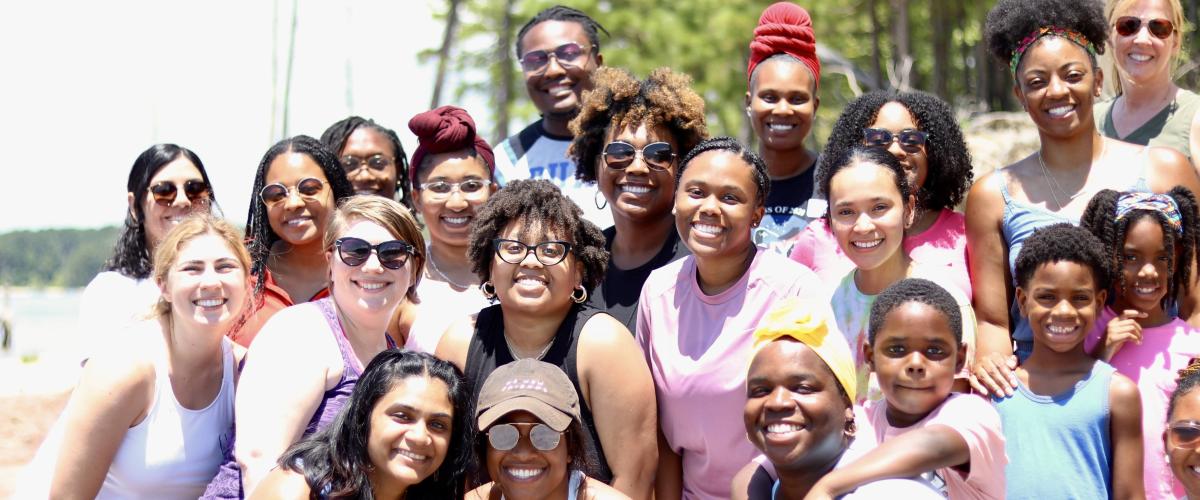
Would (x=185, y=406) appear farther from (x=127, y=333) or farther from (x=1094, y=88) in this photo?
(x=1094, y=88)

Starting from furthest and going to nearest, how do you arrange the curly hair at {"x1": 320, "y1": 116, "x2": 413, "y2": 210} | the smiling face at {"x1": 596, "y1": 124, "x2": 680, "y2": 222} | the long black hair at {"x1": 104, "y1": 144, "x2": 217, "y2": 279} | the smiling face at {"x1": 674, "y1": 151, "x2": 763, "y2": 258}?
the curly hair at {"x1": 320, "y1": 116, "x2": 413, "y2": 210} < the long black hair at {"x1": 104, "y1": 144, "x2": 217, "y2": 279} < the smiling face at {"x1": 596, "y1": 124, "x2": 680, "y2": 222} < the smiling face at {"x1": 674, "y1": 151, "x2": 763, "y2": 258}

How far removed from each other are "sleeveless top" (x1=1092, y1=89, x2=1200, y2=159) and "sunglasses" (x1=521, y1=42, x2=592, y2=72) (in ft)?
10.7

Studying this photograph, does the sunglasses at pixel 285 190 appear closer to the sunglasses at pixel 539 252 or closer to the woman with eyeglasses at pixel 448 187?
the woman with eyeglasses at pixel 448 187

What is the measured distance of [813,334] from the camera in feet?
13.7

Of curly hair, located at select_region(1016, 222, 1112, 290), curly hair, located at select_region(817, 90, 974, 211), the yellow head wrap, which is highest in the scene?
curly hair, located at select_region(817, 90, 974, 211)

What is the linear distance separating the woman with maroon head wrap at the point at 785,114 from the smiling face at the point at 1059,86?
1.19 m

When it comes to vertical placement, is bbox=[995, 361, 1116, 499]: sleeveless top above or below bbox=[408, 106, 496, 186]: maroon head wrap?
below

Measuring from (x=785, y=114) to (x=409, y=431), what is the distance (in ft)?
9.45

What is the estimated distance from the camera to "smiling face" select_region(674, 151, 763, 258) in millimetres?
4988

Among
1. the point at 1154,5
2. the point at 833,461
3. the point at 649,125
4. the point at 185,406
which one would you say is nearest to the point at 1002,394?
the point at 833,461

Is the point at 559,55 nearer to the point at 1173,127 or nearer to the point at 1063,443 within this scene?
the point at 1173,127

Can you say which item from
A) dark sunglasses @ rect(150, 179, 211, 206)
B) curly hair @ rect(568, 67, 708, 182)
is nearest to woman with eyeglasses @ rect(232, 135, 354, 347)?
dark sunglasses @ rect(150, 179, 211, 206)

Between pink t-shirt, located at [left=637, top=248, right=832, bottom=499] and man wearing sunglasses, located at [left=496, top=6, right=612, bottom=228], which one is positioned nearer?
pink t-shirt, located at [left=637, top=248, right=832, bottom=499]

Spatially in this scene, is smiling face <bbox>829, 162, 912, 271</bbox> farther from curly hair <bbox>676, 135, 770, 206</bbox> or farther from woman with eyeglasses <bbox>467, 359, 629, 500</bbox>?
woman with eyeglasses <bbox>467, 359, 629, 500</bbox>
